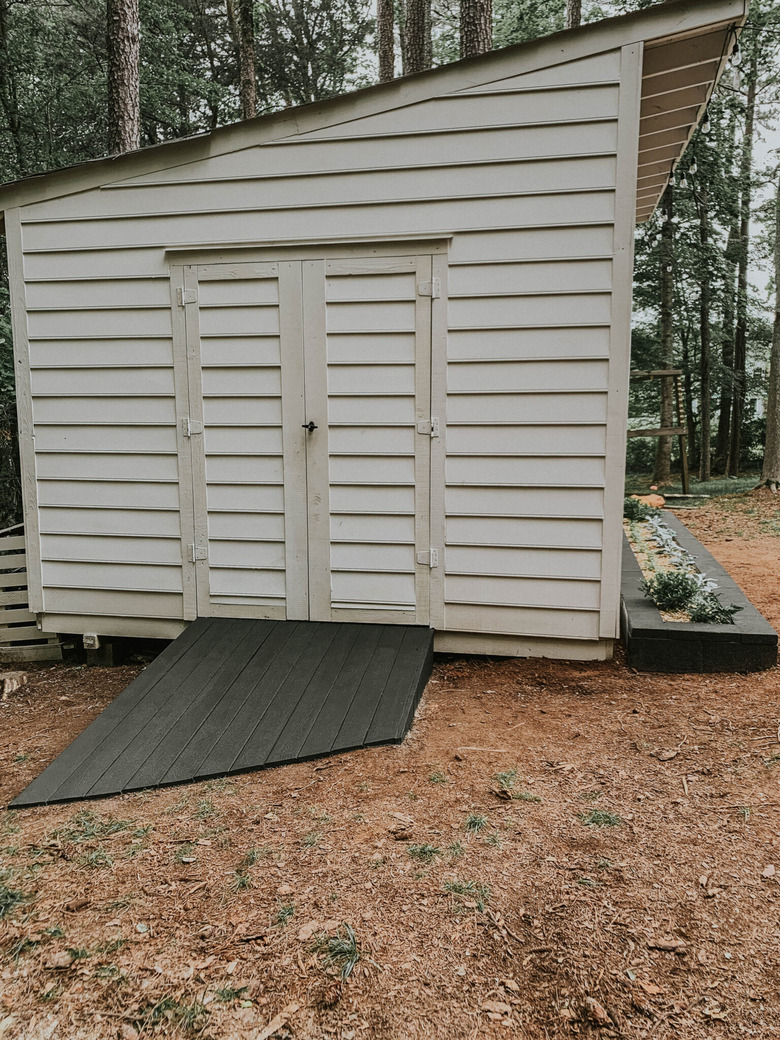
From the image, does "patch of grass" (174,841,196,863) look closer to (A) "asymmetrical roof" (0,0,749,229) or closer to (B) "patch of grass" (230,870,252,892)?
(B) "patch of grass" (230,870,252,892)

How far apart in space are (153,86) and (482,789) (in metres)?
12.9

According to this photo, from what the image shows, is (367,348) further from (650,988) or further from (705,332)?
(705,332)

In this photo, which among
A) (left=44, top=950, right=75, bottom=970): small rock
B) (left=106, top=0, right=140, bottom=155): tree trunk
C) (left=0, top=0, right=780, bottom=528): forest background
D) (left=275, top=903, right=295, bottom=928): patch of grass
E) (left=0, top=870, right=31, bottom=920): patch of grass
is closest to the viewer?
(left=44, top=950, right=75, bottom=970): small rock

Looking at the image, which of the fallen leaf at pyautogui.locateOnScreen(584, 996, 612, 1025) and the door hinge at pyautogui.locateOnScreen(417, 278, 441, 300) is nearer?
the fallen leaf at pyautogui.locateOnScreen(584, 996, 612, 1025)

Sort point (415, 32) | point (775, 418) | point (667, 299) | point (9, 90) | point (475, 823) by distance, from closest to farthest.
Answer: point (475, 823)
point (415, 32)
point (9, 90)
point (775, 418)
point (667, 299)

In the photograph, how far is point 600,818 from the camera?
107 inches

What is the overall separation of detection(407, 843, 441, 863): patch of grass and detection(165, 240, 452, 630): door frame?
196 cm

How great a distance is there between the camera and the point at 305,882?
2404 mm

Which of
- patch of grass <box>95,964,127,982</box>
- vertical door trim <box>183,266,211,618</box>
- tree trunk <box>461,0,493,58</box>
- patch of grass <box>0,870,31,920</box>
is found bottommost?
patch of grass <box>0,870,31,920</box>

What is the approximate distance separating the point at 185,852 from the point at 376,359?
9.40ft

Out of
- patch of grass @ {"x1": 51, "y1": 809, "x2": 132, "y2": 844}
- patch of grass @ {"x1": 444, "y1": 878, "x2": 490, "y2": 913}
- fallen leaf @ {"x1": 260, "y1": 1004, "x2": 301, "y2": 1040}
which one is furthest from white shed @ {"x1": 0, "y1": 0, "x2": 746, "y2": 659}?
fallen leaf @ {"x1": 260, "y1": 1004, "x2": 301, "y2": 1040}

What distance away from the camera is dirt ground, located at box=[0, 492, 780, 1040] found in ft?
6.13

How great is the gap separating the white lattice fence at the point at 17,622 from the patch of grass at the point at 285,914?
12.3ft

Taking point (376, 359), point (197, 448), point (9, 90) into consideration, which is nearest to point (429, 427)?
point (376, 359)
